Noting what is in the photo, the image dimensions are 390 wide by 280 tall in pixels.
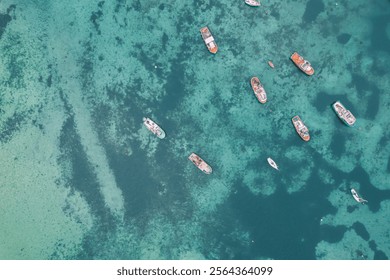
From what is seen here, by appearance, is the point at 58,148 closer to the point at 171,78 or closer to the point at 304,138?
the point at 171,78

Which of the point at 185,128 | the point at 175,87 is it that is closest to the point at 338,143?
the point at 185,128

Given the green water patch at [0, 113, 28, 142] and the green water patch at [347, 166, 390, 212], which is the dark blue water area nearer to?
the green water patch at [347, 166, 390, 212]

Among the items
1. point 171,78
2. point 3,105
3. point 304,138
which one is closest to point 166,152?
point 171,78

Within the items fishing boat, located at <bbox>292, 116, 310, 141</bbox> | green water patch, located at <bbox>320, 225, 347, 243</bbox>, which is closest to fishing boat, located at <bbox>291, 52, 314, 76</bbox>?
fishing boat, located at <bbox>292, 116, 310, 141</bbox>

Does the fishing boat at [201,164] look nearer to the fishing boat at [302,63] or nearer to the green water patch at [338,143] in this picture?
the green water patch at [338,143]

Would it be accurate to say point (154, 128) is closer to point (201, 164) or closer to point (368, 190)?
point (201, 164)

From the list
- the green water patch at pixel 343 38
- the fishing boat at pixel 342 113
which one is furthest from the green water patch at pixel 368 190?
the green water patch at pixel 343 38
